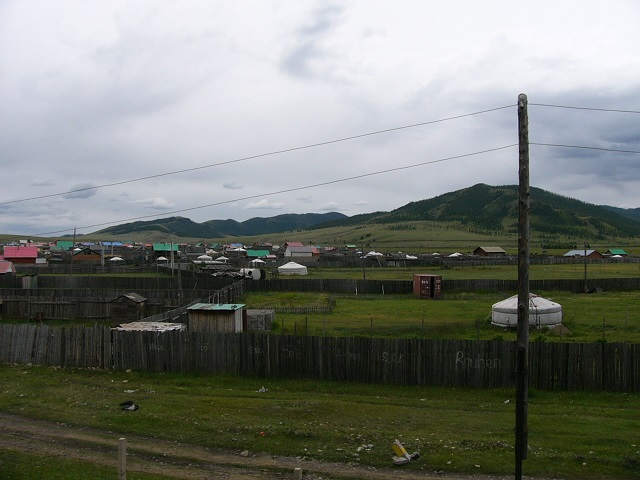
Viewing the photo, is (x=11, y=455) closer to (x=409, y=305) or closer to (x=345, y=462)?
(x=345, y=462)

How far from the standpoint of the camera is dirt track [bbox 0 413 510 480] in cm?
1127

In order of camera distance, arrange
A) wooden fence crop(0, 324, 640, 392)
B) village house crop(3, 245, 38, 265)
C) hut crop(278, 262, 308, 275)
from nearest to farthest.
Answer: wooden fence crop(0, 324, 640, 392), hut crop(278, 262, 308, 275), village house crop(3, 245, 38, 265)

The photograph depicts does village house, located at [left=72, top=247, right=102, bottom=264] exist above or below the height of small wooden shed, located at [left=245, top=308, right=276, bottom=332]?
above

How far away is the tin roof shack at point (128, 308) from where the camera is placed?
32.5m

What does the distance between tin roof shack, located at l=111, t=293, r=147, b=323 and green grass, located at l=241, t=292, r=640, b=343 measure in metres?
7.82

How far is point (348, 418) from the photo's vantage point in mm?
15023

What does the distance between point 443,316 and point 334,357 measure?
18812mm

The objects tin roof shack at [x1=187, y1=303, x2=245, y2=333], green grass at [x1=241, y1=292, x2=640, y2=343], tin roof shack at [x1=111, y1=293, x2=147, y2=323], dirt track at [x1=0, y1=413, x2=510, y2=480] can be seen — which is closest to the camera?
dirt track at [x1=0, y1=413, x2=510, y2=480]

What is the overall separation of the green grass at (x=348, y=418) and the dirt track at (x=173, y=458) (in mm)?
390

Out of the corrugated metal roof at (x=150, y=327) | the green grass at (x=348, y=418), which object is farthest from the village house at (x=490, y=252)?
the green grass at (x=348, y=418)

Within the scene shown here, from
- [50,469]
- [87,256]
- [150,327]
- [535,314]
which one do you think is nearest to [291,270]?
[87,256]

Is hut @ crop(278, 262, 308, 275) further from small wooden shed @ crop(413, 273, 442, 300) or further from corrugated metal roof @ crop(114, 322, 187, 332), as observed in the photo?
corrugated metal roof @ crop(114, 322, 187, 332)

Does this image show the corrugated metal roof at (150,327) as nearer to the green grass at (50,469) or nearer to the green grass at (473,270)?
the green grass at (50,469)

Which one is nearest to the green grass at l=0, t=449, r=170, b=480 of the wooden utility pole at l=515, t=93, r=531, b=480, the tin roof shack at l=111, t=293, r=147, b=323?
the wooden utility pole at l=515, t=93, r=531, b=480
